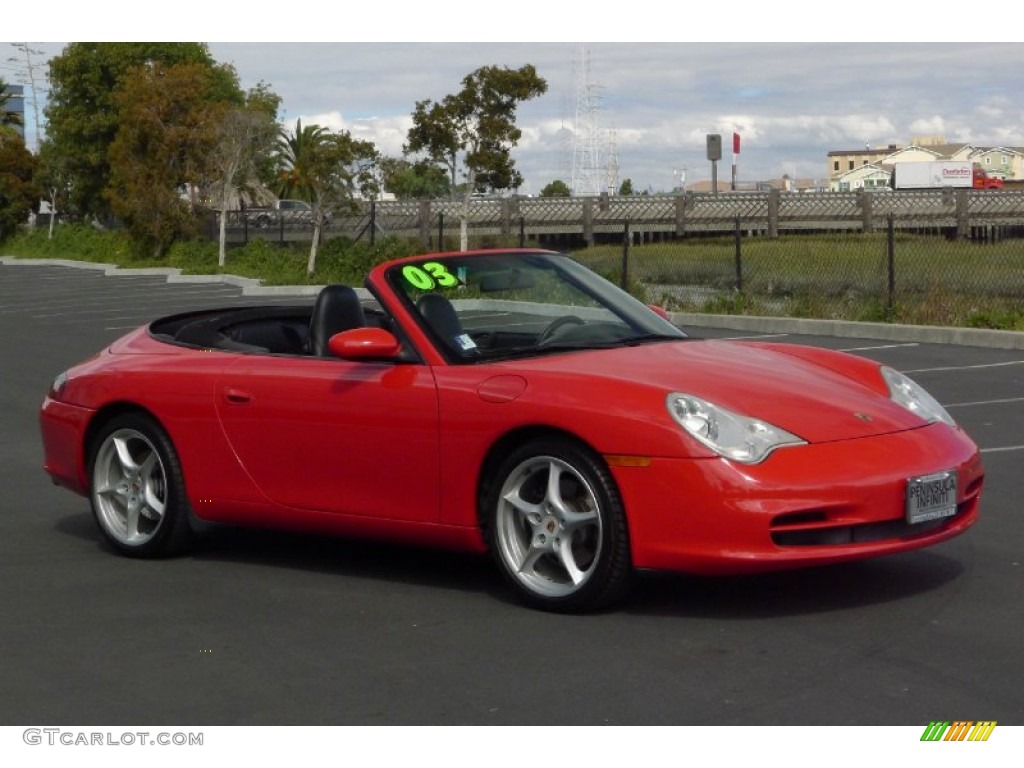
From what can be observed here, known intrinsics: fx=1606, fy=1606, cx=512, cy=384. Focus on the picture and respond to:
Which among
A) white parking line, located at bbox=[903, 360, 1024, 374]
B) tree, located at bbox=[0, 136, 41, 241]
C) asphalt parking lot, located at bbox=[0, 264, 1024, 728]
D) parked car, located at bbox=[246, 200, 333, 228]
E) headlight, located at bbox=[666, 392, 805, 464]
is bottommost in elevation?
asphalt parking lot, located at bbox=[0, 264, 1024, 728]

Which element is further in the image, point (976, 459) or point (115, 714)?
point (976, 459)

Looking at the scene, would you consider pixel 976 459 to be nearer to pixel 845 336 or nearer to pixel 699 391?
pixel 699 391

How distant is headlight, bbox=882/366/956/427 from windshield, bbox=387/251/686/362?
0.93 metres

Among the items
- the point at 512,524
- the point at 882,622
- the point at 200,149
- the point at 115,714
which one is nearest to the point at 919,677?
the point at 882,622

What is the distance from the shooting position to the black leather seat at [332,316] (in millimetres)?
6988

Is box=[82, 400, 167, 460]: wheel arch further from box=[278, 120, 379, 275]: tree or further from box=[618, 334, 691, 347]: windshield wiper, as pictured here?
box=[278, 120, 379, 275]: tree

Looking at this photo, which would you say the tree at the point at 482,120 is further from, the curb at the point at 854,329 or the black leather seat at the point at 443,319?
the black leather seat at the point at 443,319

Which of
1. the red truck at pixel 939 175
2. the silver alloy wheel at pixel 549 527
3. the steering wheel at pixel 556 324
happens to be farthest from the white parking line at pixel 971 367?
the red truck at pixel 939 175

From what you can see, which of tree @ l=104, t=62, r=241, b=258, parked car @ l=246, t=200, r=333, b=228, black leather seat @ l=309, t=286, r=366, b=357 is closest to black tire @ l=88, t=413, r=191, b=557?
black leather seat @ l=309, t=286, r=366, b=357

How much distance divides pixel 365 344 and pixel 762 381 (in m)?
1.56

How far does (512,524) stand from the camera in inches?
239

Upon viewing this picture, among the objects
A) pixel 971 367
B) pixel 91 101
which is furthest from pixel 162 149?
pixel 971 367

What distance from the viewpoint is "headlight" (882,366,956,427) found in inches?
251

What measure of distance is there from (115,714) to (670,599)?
2.22 meters
